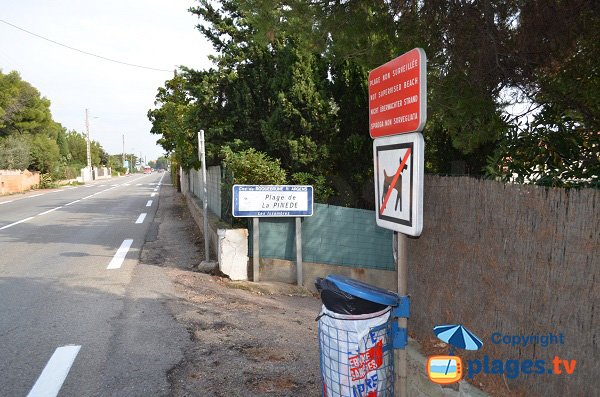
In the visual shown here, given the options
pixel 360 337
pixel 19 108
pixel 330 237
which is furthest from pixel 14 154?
pixel 360 337

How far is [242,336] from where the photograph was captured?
17.5 ft

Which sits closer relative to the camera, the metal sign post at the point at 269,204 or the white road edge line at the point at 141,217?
the metal sign post at the point at 269,204

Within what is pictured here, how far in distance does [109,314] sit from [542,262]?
213 inches

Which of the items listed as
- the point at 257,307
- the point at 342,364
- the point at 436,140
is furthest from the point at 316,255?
the point at 342,364

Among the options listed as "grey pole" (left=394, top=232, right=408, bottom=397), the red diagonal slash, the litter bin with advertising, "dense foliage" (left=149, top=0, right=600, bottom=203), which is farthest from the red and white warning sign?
"dense foliage" (left=149, top=0, right=600, bottom=203)

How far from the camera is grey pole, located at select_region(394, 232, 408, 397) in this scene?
2.77 metres

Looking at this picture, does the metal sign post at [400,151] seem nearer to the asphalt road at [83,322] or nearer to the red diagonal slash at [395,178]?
the red diagonal slash at [395,178]

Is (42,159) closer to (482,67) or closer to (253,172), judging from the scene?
(253,172)

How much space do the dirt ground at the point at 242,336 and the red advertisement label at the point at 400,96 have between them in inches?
103

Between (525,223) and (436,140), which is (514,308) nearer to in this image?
(525,223)

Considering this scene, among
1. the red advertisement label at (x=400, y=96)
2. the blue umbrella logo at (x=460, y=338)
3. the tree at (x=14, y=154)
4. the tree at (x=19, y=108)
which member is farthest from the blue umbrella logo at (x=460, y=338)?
the tree at (x=19, y=108)

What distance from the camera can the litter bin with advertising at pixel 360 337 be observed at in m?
2.74

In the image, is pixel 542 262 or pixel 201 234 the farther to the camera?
pixel 201 234

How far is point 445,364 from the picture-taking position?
204 centimetres
